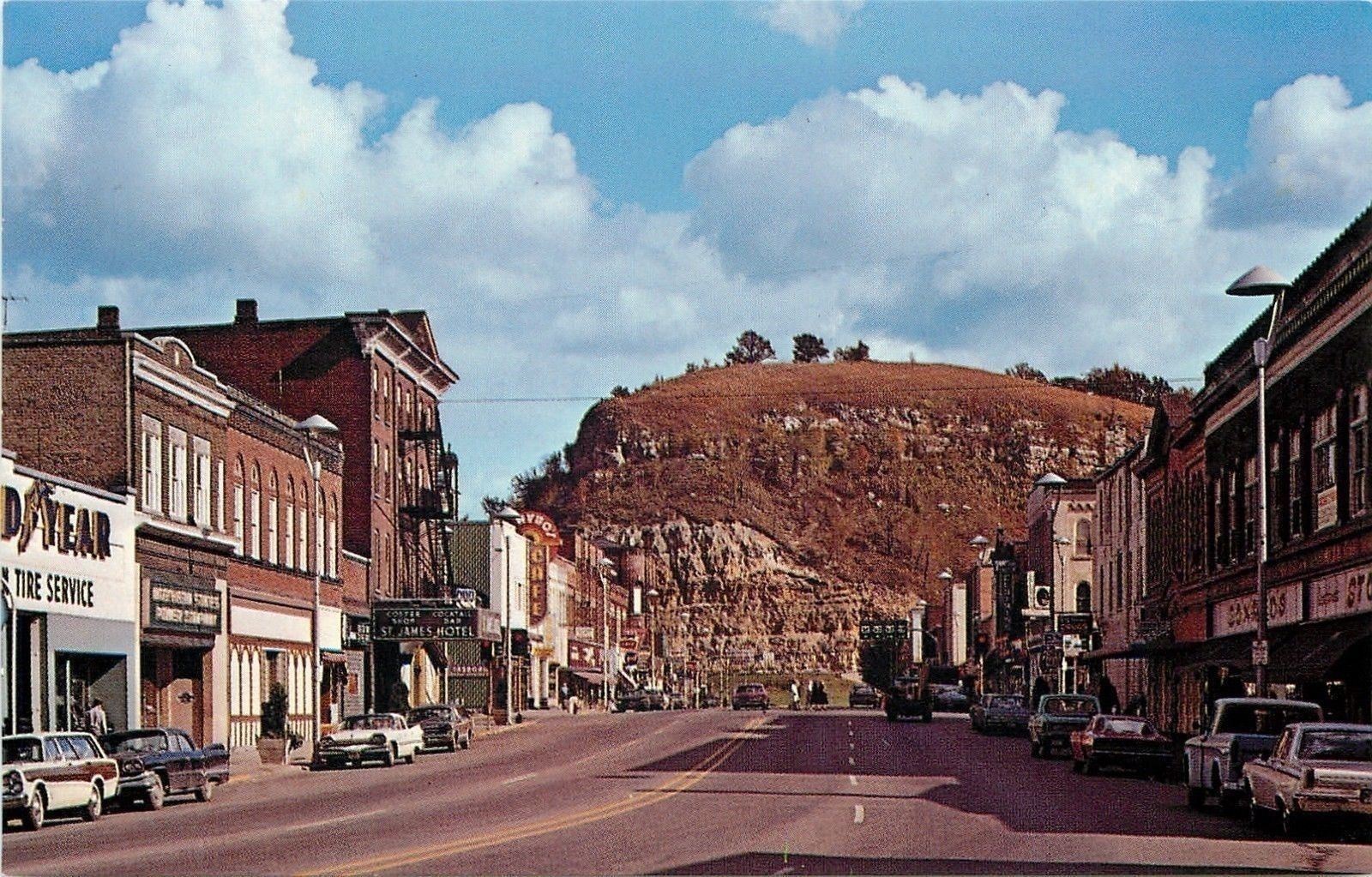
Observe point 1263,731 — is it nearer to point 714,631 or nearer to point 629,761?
point 629,761

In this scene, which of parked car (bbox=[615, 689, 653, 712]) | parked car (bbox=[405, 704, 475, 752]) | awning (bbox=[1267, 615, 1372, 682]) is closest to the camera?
awning (bbox=[1267, 615, 1372, 682])

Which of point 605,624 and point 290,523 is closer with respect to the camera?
point 290,523

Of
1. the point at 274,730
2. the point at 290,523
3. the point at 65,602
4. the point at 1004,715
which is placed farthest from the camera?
the point at 1004,715

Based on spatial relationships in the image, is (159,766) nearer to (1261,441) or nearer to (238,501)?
(1261,441)

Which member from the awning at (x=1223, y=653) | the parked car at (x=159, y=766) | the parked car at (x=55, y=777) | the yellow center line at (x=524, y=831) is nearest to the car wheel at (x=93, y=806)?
the parked car at (x=55, y=777)

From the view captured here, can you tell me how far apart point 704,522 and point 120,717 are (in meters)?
147

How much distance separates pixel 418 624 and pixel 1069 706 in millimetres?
29542

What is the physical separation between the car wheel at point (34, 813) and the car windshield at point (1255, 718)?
57.5 ft

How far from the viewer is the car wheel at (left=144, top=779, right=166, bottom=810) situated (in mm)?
31797

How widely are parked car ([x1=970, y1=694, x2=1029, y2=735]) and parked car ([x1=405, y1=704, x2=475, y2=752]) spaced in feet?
60.1

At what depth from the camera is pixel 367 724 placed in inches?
1859

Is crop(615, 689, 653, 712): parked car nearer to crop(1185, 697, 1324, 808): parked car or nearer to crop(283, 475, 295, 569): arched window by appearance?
crop(283, 475, 295, 569): arched window

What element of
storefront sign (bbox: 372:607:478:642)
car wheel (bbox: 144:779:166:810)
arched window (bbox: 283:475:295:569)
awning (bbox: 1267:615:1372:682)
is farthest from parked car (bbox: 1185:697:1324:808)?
storefront sign (bbox: 372:607:478:642)

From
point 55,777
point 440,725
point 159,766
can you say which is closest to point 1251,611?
point 440,725
